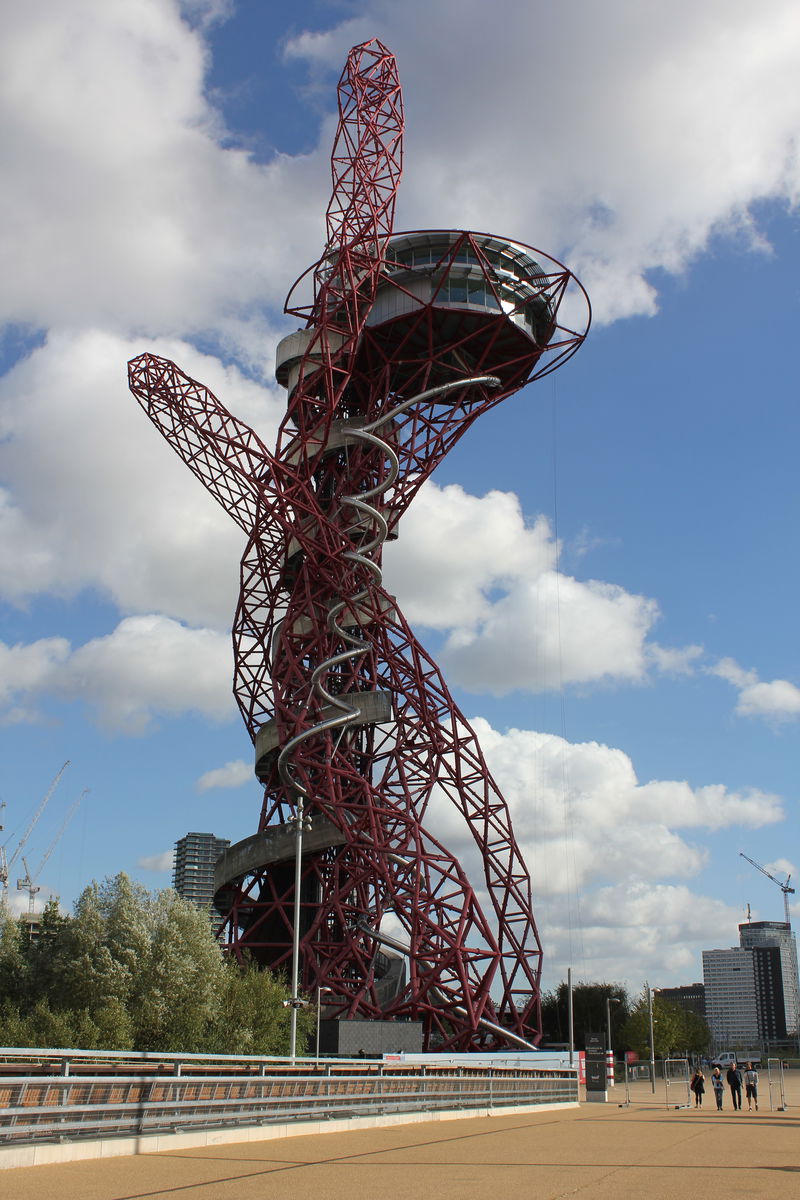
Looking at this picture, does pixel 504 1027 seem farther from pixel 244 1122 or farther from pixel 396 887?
pixel 244 1122

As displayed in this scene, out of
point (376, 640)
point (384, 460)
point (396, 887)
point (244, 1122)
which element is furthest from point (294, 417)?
point (244, 1122)

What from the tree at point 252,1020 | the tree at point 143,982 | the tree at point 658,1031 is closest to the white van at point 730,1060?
the tree at point 658,1031

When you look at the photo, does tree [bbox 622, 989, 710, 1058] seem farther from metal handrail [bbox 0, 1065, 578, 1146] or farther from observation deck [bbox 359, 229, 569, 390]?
metal handrail [bbox 0, 1065, 578, 1146]

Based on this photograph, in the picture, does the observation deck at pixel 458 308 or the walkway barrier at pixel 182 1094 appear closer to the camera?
the walkway barrier at pixel 182 1094

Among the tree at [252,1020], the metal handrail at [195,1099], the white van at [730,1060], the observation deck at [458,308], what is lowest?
the white van at [730,1060]

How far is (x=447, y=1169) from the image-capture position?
11.9 m

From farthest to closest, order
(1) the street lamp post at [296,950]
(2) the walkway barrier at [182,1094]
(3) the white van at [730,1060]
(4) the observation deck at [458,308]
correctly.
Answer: (4) the observation deck at [458,308], (3) the white van at [730,1060], (1) the street lamp post at [296,950], (2) the walkway barrier at [182,1094]

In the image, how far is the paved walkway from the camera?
963cm

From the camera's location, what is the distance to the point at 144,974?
97.0ft

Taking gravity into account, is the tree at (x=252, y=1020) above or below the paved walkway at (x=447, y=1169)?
above

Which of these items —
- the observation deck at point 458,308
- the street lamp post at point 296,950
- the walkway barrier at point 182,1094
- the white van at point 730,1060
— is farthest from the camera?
the observation deck at point 458,308

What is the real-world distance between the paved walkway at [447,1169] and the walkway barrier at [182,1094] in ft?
1.83

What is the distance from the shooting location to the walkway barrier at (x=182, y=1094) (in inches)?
484

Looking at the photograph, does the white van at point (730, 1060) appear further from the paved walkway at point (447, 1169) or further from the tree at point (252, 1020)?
the paved walkway at point (447, 1169)
